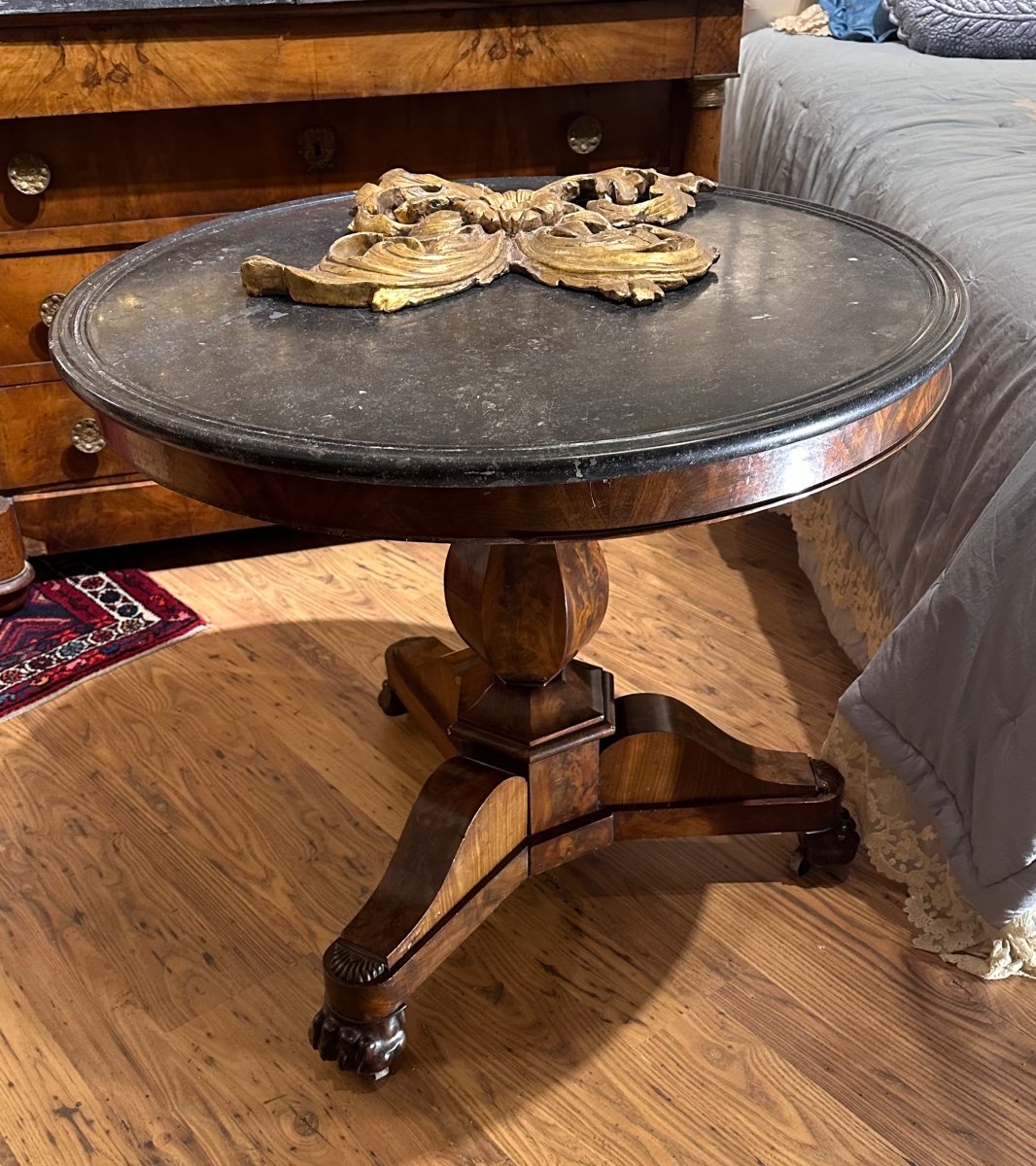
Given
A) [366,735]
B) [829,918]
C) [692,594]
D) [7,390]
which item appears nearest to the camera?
[829,918]

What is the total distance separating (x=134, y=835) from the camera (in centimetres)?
131

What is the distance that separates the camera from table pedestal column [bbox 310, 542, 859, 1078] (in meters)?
1.02

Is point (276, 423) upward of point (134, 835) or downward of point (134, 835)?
upward

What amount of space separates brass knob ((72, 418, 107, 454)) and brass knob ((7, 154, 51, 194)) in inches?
11.7

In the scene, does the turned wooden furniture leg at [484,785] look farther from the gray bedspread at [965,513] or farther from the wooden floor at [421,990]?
the gray bedspread at [965,513]

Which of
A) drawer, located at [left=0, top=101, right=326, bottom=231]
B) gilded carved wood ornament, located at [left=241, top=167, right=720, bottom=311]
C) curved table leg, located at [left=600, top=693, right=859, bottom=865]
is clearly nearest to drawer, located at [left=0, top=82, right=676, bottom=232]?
drawer, located at [left=0, top=101, right=326, bottom=231]

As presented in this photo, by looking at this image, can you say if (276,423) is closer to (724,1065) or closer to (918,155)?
(724,1065)

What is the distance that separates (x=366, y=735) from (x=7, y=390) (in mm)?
668

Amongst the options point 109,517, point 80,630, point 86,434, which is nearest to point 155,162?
point 86,434

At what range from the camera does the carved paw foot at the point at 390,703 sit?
1470 mm

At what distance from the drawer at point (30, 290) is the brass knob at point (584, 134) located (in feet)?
1.98

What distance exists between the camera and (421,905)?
104 centimetres

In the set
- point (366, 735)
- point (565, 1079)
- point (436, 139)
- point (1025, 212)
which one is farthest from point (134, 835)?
point (1025, 212)

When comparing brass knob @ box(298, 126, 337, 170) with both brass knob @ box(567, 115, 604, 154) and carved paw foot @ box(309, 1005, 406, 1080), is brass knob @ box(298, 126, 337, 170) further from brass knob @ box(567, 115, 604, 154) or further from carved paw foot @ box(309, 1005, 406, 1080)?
carved paw foot @ box(309, 1005, 406, 1080)
